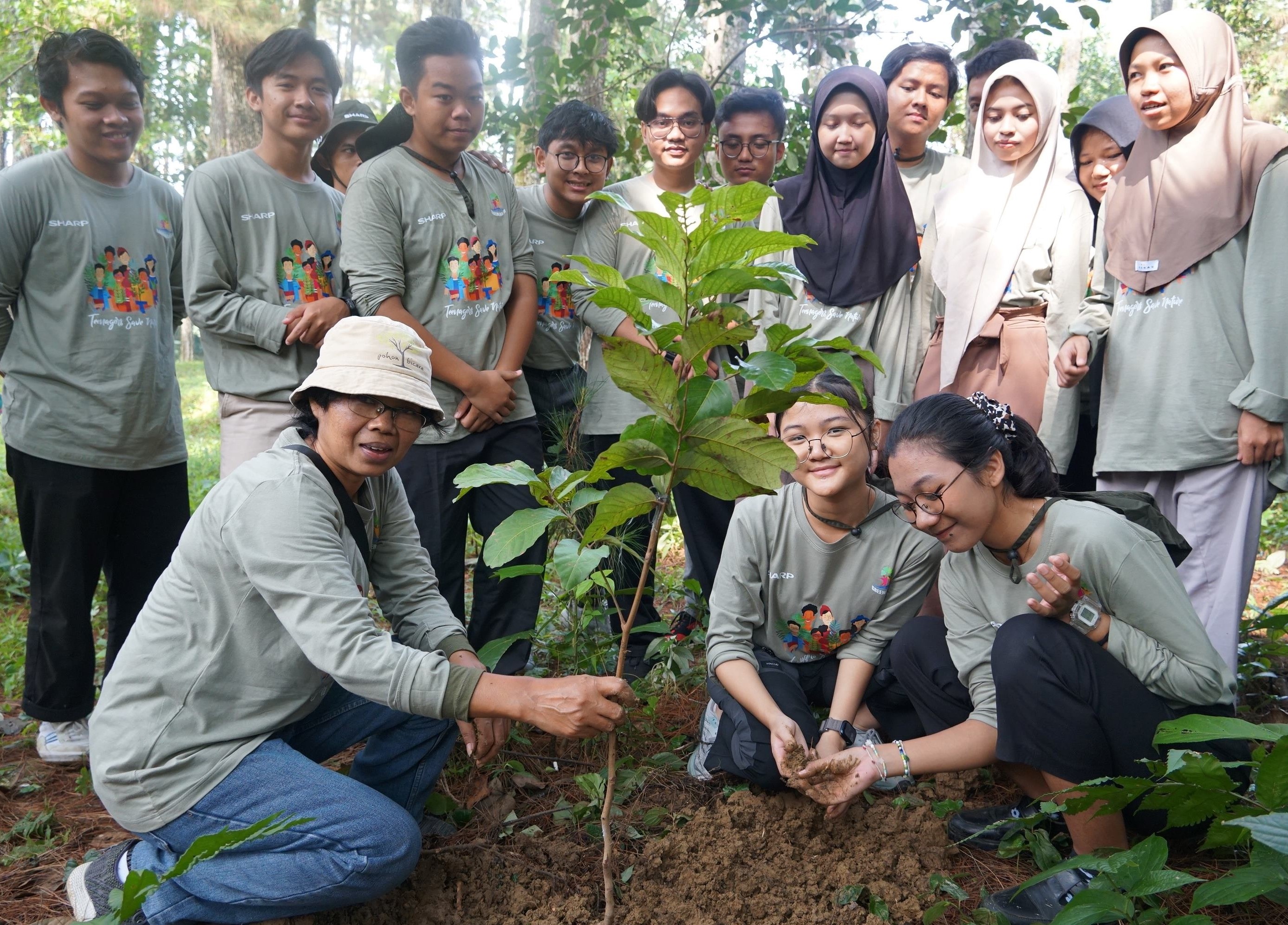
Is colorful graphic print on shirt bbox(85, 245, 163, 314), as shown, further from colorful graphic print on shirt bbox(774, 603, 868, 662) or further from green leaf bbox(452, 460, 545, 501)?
colorful graphic print on shirt bbox(774, 603, 868, 662)

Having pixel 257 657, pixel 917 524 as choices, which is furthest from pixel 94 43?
pixel 917 524

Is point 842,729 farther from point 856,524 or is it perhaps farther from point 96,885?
point 96,885

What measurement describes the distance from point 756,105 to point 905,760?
8.47 ft

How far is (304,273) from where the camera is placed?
333cm

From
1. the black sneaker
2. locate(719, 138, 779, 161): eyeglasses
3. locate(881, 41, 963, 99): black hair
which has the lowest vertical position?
the black sneaker

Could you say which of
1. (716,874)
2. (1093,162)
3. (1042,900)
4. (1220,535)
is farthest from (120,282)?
(1220,535)

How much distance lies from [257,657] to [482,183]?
1.95 meters

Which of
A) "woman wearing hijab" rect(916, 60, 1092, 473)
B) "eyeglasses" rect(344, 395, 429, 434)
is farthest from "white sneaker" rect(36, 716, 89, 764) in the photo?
"woman wearing hijab" rect(916, 60, 1092, 473)

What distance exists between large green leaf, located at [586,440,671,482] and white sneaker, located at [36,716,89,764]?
224 cm

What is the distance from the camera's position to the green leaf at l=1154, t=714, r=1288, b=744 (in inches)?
63.4

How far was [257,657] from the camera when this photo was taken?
2229 millimetres

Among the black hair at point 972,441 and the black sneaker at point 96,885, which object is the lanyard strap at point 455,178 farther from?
the black sneaker at point 96,885

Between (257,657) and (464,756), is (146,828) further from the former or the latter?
(464,756)

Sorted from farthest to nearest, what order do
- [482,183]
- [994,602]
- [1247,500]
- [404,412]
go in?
1. [482,183]
2. [1247,500]
3. [994,602]
4. [404,412]
